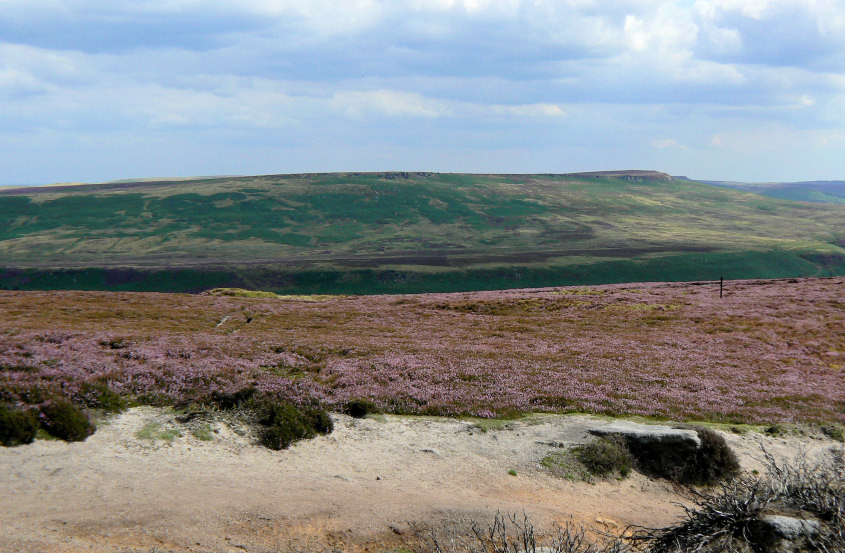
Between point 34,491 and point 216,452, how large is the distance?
490 cm

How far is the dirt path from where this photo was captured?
12656 millimetres

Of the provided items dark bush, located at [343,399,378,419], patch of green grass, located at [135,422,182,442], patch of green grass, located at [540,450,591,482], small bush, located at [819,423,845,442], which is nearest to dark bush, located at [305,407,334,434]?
dark bush, located at [343,399,378,419]

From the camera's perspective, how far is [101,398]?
19938 mm

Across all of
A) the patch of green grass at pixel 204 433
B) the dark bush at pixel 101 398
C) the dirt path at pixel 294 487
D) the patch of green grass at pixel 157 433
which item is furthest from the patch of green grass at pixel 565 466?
the dark bush at pixel 101 398

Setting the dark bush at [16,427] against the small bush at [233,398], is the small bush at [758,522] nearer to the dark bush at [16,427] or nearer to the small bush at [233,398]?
the small bush at [233,398]

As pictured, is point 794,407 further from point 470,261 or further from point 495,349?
point 470,261

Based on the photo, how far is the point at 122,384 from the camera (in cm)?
2203

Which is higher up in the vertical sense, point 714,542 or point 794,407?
point 714,542

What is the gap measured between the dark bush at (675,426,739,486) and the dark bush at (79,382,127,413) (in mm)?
18858

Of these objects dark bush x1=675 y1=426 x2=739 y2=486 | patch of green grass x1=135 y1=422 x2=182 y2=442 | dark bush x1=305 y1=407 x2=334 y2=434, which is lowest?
dark bush x1=675 y1=426 x2=739 y2=486

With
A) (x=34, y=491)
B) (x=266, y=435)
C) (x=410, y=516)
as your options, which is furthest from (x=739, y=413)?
(x=34, y=491)

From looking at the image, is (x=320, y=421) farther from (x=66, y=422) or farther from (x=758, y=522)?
(x=758, y=522)

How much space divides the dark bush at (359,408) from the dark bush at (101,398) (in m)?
7.82

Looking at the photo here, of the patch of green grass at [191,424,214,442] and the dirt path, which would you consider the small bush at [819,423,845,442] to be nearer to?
the dirt path
